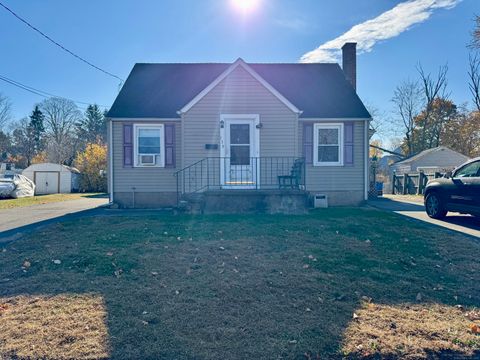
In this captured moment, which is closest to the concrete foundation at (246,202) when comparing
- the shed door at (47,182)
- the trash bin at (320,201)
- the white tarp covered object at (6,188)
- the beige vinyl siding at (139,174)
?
the trash bin at (320,201)

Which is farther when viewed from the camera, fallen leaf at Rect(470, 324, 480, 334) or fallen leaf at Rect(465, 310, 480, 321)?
fallen leaf at Rect(465, 310, 480, 321)

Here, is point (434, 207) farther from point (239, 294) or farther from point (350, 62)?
point (239, 294)

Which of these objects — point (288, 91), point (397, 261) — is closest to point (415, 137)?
point (288, 91)

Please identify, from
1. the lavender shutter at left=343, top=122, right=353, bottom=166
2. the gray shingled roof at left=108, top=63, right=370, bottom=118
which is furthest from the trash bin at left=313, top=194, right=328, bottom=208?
the gray shingled roof at left=108, top=63, right=370, bottom=118

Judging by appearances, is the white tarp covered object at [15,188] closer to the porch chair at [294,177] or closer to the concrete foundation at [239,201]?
the concrete foundation at [239,201]

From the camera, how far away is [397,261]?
518 cm

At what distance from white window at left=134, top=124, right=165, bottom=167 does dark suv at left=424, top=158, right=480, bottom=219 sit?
8608mm

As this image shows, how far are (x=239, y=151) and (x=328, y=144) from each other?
3.31 meters

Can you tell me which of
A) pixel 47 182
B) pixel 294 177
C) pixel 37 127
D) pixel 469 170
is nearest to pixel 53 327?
pixel 294 177

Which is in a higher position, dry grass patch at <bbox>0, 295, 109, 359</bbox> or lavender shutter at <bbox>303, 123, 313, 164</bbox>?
lavender shutter at <bbox>303, 123, 313, 164</bbox>

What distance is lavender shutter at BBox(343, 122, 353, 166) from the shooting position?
36.9 ft

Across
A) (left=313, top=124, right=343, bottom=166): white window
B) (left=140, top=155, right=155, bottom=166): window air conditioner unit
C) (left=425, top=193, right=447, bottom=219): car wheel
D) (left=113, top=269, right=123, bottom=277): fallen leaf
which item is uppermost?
(left=313, top=124, right=343, bottom=166): white window

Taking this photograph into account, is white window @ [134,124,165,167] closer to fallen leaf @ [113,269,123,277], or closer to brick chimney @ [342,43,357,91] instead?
fallen leaf @ [113,269,123,277]

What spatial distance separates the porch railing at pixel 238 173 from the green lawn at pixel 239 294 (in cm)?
362
